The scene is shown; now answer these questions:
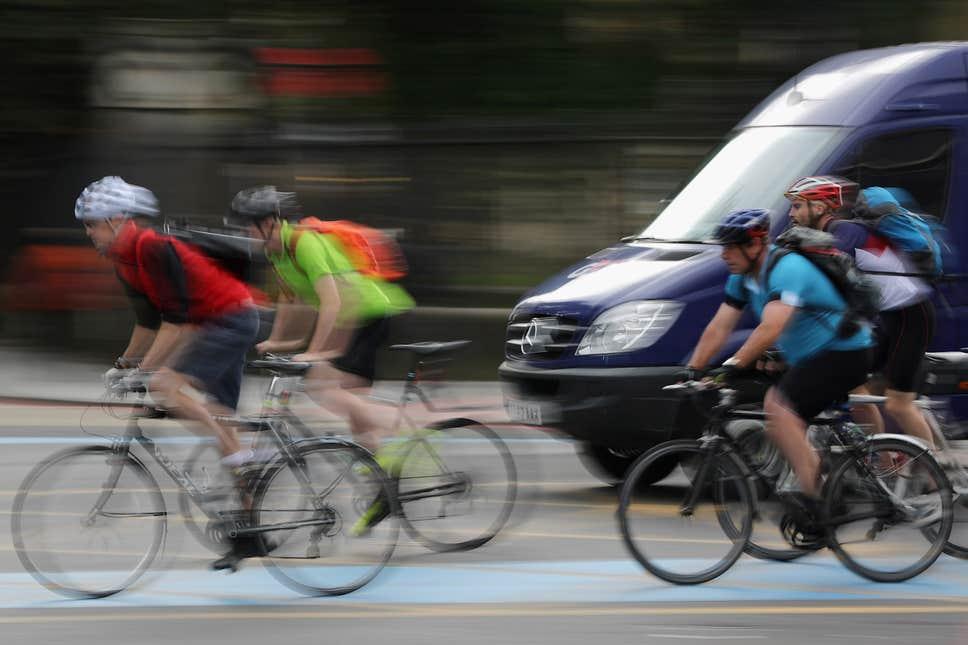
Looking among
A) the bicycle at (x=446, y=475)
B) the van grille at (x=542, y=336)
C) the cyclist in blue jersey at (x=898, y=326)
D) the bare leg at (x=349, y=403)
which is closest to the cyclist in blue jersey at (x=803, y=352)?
the cyclist in blue jersey at (x=898, y=326)

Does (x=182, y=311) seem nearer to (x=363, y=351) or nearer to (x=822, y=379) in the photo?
(x=363, y=351)

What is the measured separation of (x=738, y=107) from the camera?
15680mm

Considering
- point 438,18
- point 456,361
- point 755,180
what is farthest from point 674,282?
point 438,18

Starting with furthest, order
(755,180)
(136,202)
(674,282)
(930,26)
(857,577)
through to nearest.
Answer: (930,26) → (755,180) → (674,282) → (857,577) → (136,202)

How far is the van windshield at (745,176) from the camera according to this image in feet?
29.9

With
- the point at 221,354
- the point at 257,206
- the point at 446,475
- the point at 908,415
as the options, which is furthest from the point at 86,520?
the point at 908,415

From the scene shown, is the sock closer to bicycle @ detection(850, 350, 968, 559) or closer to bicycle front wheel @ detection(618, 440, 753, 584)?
bicycle front wheel @ detection(618, 440, 753, 584)

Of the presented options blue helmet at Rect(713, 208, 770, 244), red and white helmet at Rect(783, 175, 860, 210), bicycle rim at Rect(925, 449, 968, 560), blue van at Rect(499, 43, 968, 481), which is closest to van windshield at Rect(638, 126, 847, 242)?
blue van at Rect(499, 43, 968, 481)

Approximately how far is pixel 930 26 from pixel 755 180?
23.3ft

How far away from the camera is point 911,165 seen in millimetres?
9234

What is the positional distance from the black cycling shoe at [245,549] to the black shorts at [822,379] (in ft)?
7.34

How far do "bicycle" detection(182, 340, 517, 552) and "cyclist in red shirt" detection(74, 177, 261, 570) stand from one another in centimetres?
80

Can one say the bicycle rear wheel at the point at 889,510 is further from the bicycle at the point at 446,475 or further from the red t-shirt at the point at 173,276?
the red t-shirt at the point at 173,276

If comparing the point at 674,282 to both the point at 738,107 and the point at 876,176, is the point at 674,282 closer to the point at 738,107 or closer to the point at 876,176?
the point at 876,176
